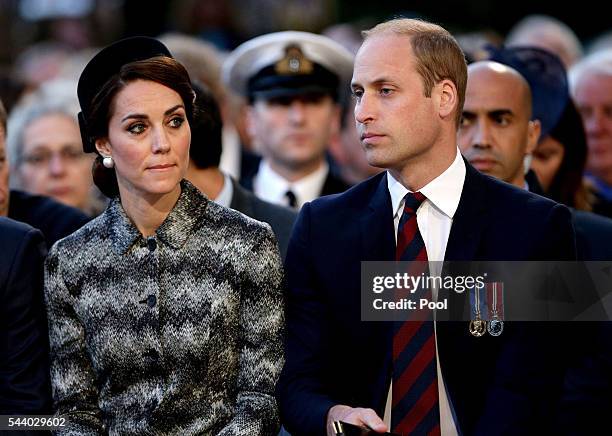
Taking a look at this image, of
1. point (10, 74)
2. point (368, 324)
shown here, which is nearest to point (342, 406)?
point (368, 324)

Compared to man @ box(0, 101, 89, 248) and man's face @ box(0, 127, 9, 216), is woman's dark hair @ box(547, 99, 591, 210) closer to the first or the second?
man @ box(0, 101, 89, 248)

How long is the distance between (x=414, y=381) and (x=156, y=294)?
0.90 meters

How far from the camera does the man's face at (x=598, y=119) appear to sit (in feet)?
24.7

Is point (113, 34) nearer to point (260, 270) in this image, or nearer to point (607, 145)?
point (607, 145)

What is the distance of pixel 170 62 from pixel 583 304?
5.61ft

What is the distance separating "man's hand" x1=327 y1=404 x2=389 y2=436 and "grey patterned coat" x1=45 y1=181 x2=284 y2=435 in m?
0.23

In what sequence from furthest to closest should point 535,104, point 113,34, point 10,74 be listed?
point 113,34, point 10,74, point 535,104

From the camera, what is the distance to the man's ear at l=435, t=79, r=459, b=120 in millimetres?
4523

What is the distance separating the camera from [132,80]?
14.5 feet

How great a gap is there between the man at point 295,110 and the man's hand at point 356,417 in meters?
2.70

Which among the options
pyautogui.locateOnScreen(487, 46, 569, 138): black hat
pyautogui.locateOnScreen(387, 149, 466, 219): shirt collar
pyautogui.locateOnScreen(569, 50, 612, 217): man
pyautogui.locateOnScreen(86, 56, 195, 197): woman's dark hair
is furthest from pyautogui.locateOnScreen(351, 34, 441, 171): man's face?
pyautogui.locateOnScreen(569, 50, 612, 217): man

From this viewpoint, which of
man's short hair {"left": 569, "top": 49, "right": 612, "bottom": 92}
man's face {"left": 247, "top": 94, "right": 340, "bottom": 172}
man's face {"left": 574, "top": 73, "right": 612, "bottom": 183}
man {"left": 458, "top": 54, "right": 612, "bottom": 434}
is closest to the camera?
man {"left": 458, "top": 54, "right": 612, "bottom": 434}

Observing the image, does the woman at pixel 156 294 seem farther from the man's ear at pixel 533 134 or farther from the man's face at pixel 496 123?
the man's ear at pixel 533 134

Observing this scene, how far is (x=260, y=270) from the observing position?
443 centimetres
